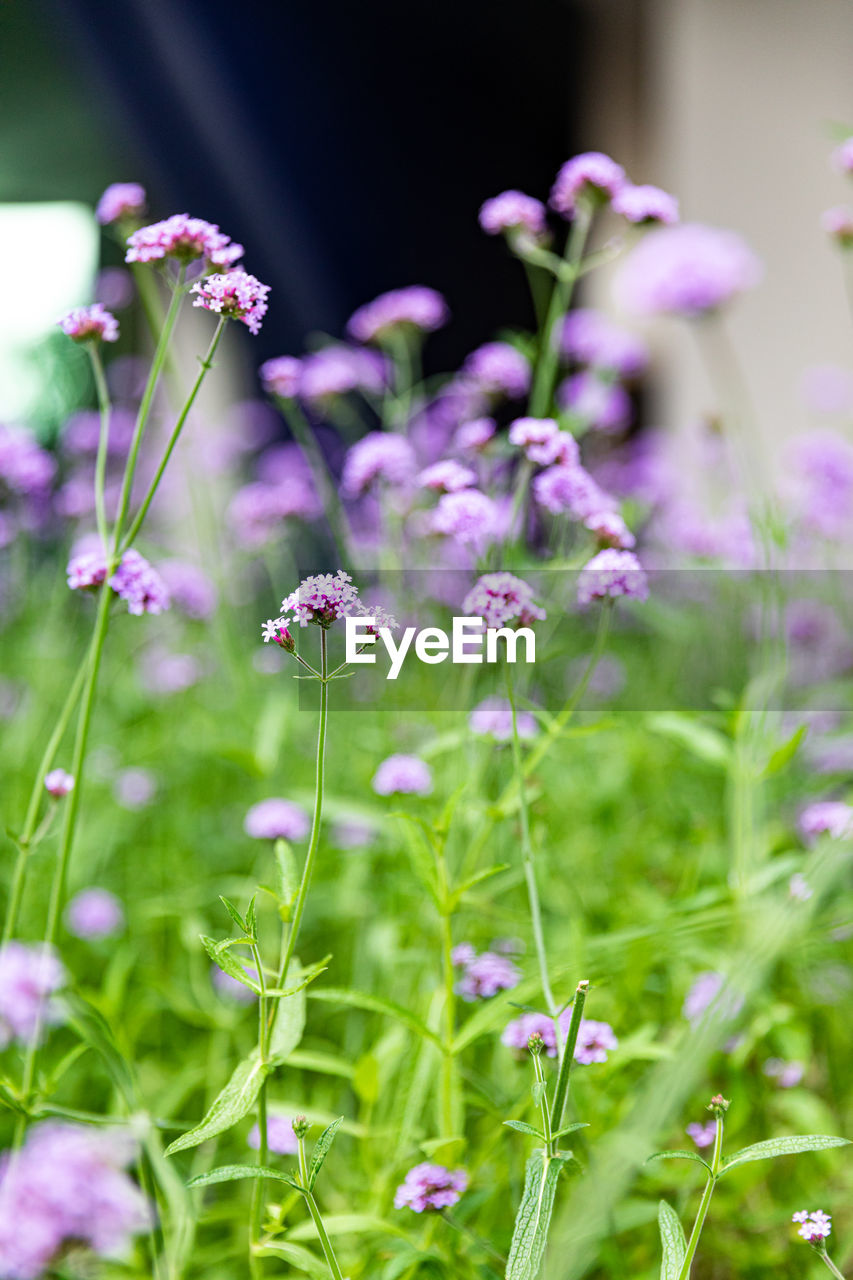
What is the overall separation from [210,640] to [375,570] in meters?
0.44

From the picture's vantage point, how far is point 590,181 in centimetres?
81

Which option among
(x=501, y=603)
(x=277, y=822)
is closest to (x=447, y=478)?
(x=501, y=603)

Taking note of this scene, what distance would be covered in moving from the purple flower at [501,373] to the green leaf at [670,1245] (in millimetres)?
769

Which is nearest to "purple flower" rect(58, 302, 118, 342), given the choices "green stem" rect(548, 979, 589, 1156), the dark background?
"green stem" rect(548, 979, 589, 1156)

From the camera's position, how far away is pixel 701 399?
3439mm

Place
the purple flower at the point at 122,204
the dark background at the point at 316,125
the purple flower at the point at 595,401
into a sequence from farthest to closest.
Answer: the dark background at the point at 316,125 → the purple flower at the point at 595,401 → the purple flower at the point at 122,204

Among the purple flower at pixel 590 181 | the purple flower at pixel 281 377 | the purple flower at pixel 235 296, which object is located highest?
the purple flower at pixel 590 181

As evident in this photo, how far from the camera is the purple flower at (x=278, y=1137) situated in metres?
0.59

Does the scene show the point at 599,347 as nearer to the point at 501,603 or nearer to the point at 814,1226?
the point at 501,603

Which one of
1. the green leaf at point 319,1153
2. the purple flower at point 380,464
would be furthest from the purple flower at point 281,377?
the green leaf at point 319,1153

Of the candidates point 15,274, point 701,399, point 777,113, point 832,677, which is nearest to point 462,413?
point 832,677

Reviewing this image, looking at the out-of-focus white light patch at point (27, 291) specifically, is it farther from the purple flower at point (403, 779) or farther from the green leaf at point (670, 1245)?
the green leaf at point (670, 1245)

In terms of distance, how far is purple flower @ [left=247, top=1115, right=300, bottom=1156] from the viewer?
23.3 inches

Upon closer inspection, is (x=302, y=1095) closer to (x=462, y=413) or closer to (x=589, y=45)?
(x=462, y=413)
